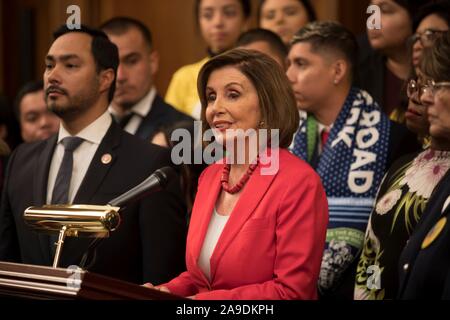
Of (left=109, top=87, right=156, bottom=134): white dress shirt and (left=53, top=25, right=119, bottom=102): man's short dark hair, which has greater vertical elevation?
(left=53, top=25, right=119, bottom=102): man's short dark hair

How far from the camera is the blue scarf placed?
315 centimetres

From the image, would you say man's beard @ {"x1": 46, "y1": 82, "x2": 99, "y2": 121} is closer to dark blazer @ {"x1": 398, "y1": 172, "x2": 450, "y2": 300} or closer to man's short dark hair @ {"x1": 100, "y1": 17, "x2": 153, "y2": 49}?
man's short dark hair @ {"x1": 100, "y1": 17, "x2": 153, "y2": 49}

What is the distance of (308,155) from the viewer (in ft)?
11.4

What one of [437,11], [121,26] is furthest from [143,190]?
[121,26]

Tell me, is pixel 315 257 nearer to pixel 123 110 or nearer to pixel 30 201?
pixel 30 201

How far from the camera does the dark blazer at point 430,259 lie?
221 cm

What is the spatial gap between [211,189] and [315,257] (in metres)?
0.39

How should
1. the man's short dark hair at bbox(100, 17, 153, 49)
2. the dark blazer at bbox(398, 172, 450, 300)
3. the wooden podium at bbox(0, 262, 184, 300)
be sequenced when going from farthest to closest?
the man's short dark hair at bbox(100, 17, 153, 49) → the dark blazer at bbox(398, 172, 450, 300) → the wooden podium at bbox(0, 262, 184, 300)

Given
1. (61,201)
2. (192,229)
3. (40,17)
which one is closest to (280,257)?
(192,229)

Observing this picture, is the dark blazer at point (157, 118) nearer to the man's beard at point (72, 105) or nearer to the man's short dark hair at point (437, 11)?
the man's beard at point (72, 105)

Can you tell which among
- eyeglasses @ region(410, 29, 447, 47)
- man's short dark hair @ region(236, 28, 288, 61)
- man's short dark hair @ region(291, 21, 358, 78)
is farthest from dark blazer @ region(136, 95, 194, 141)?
eyeglasses @ region(410, 29, 447, 47)

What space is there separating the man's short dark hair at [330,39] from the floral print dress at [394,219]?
2.80 ft

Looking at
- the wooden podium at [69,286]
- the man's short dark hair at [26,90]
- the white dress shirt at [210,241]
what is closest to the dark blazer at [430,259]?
the white dress shirt at [210,241]

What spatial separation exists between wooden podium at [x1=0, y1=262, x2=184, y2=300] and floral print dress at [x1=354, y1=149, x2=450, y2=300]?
2.92ft
